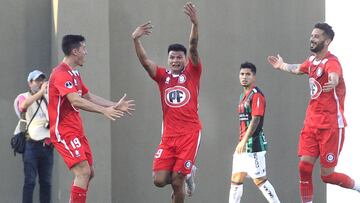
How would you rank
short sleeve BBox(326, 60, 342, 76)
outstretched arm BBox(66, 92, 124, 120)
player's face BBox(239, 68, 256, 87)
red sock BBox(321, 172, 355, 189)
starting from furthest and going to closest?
1. player's face BBox(239, 68, 256, 87)
2. red sock BBox(321, 172, 355, 189)
3. short sleeve BBox(326, 60, 342, 76)
4. outstretched arm BBox(66, 92, 124, 120)

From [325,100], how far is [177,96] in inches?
71.9

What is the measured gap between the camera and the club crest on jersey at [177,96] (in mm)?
9109

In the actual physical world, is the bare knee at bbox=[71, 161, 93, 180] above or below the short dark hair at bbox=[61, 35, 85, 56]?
below

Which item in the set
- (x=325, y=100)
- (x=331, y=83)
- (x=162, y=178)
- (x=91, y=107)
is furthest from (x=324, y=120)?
(x=91, y=107)

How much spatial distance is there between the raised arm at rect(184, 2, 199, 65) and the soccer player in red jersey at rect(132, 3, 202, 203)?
0.5 inches

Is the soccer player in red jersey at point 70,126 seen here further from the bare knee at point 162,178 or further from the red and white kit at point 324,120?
the red and white kit at point 324,120

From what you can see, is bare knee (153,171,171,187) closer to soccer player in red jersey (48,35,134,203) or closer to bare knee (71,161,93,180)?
soccer player in red jersey (48,35,134,203)

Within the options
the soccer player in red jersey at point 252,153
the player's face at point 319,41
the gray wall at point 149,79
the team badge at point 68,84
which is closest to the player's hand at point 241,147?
the soccer player in red jersey at point 252,153

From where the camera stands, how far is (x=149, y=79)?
1138 cm

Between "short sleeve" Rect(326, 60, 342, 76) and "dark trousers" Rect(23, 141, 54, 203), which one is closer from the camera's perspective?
"short sleeve" Rect(326, 60, 342, 76)

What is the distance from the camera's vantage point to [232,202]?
33.2 feet

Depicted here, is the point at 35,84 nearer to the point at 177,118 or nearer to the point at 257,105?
the point at 177,118

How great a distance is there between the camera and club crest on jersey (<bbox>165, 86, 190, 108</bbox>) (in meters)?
9.11

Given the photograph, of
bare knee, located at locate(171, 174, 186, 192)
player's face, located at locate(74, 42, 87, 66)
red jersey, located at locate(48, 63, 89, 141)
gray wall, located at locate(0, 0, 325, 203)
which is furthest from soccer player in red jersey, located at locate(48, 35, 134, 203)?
gray wall, located at locate(0, 0, 325, 203)
